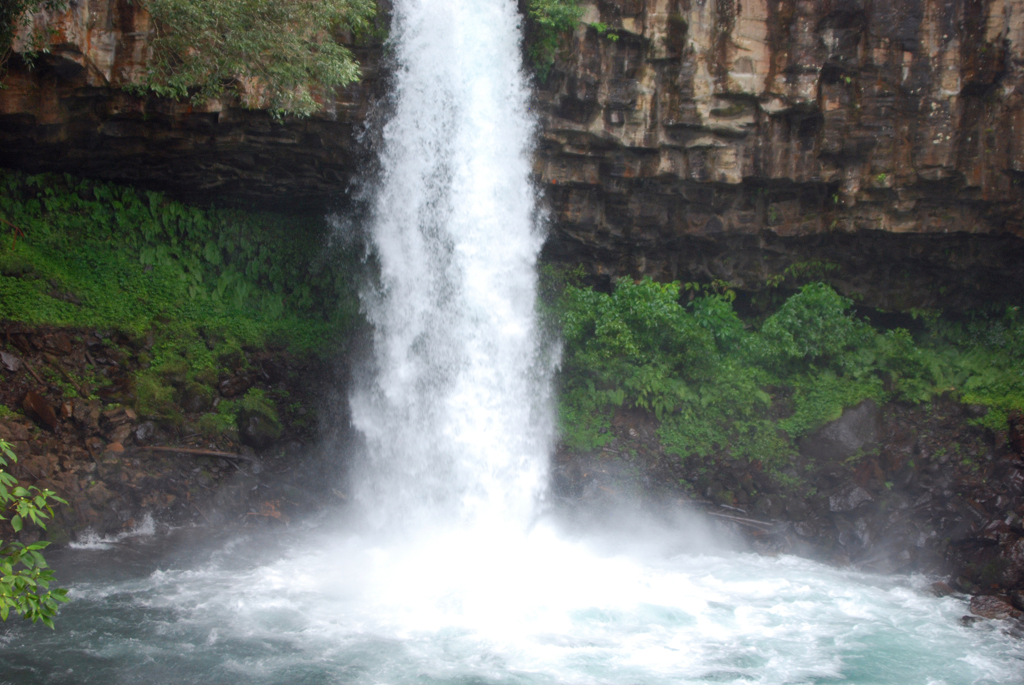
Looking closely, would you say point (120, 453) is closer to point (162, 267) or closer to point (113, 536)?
point (113, 536)

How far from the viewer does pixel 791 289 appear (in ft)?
47.6

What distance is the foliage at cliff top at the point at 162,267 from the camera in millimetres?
12586

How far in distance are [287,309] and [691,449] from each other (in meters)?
8.22

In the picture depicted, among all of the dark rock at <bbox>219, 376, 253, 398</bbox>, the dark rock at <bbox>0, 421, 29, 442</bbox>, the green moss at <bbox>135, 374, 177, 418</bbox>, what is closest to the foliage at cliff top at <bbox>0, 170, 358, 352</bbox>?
the dark rock at <bbox>219, 376, 253, 398</bbox>

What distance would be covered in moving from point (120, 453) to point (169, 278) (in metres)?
3.71

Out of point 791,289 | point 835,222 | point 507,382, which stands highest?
point 835,222

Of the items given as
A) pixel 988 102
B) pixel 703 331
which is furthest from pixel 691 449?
pixel 988 102

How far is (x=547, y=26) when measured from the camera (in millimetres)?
12172

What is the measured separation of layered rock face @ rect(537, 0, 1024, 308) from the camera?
1163 centimetres

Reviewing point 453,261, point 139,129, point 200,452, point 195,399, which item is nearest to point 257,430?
point 200,452

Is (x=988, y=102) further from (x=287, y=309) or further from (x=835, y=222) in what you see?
(x=287, y=309)

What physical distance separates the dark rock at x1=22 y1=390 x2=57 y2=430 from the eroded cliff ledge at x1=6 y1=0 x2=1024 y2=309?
406cm

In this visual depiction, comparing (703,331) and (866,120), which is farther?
(703,331)

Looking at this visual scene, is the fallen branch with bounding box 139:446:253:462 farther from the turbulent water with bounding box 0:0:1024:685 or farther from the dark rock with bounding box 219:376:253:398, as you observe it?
the turbulent water with bounding box 0:0:1024:685
